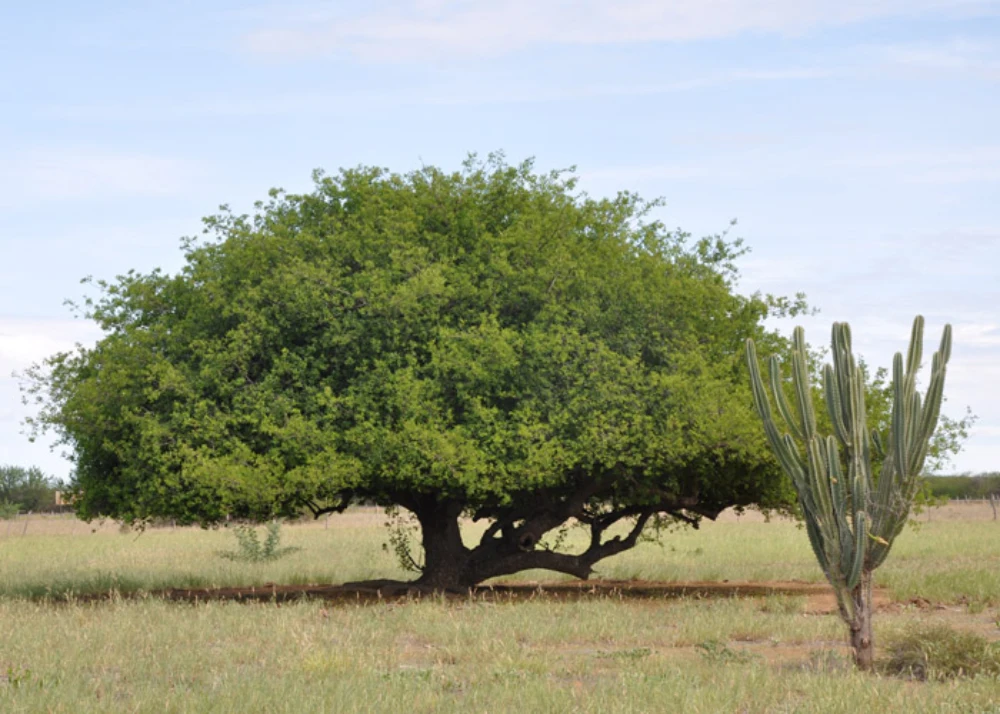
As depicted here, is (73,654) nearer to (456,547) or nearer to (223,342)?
(223,342)

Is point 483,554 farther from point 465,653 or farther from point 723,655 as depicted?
point 723,655

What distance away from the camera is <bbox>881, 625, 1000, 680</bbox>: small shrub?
45.1 ft

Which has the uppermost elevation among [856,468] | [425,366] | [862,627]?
[425,366]

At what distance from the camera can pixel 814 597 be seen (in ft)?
80.8

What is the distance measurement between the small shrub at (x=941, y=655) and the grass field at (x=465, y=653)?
0.75 m

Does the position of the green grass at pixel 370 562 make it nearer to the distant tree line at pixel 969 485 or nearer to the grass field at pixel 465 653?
the grass field at pixel 465 653

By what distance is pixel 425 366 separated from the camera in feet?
70.2

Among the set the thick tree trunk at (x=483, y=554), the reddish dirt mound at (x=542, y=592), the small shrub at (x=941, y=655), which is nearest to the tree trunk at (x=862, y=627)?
the small shrub at (x=941, y=655)

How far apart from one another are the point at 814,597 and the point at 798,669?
35.9 feet

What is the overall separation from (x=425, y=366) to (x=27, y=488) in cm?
7753

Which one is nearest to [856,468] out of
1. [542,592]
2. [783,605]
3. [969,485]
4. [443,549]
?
[783,605]

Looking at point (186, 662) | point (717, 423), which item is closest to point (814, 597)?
point (717, 423)

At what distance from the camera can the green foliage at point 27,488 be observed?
3482 inches

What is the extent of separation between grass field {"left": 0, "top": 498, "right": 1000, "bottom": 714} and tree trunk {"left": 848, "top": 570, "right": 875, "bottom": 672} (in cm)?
45
